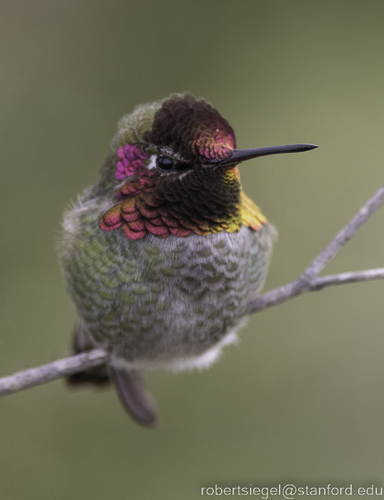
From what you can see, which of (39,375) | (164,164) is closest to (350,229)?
(164,164)

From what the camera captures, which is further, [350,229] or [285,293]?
[285,293]

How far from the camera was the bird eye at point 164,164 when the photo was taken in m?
2.11

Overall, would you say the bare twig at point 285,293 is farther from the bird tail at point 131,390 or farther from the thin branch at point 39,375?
the bird tail at point 131,390

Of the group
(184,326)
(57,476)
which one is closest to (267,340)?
(57,476)

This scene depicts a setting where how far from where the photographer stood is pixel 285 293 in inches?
99.8

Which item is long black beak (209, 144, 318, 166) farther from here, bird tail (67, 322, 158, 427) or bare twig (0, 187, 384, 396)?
bird tail (67, 322, 158, 427)

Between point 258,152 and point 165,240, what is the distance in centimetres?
59

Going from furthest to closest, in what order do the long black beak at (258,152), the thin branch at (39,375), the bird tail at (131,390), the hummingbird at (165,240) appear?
the bird tail at (131,390)
the thin branch at (39,375)
the hummingbird at (165,240)
the long black beak at (258,152)

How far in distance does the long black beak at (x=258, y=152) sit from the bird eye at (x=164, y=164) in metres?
0.21

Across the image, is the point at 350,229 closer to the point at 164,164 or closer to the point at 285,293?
the point at 285,293

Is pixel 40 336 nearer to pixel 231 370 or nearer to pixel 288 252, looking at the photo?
pixel 231 370

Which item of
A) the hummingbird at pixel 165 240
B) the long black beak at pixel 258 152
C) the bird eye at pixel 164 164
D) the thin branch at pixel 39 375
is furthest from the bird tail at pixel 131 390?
the long black beak at pixel 258 152

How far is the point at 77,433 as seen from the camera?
427 centimetres

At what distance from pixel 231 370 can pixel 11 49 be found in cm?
324
